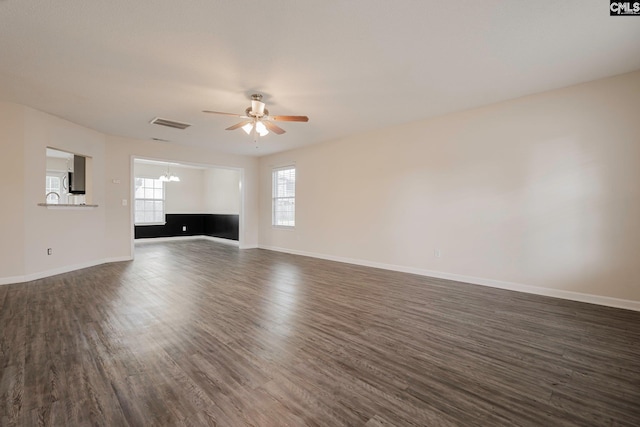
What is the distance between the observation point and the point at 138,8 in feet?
6.91

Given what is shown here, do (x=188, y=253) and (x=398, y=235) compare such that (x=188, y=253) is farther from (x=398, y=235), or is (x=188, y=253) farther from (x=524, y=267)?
(x=524, y=267)

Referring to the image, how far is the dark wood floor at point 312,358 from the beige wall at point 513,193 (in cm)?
57

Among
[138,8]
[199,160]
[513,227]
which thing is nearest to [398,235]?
[513,227]

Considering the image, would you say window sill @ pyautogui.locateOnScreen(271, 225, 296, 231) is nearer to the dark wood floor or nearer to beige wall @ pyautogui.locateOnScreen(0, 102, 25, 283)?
the dark wood floor

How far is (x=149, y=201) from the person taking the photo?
935cm

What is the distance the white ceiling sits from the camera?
2.15 meters

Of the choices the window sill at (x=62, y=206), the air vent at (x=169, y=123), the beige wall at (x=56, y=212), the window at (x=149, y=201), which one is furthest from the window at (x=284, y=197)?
the window at (x=149, y=201)

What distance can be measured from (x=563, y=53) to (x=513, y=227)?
2120 millimetres

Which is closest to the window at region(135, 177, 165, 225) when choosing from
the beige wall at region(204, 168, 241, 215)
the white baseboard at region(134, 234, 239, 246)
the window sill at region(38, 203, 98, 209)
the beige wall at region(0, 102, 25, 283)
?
the white baseboard at region(134, 234, 239, 246)

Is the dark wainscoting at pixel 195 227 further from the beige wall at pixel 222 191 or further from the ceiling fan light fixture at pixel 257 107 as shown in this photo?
the ceiling fan light fixture at pixel 257 107

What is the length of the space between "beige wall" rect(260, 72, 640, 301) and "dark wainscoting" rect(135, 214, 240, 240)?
459 cm

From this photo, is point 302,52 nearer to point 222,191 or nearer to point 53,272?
point 53,272

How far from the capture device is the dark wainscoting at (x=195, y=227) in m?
8.94

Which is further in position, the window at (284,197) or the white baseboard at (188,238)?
the white baseboard at (188,238)
